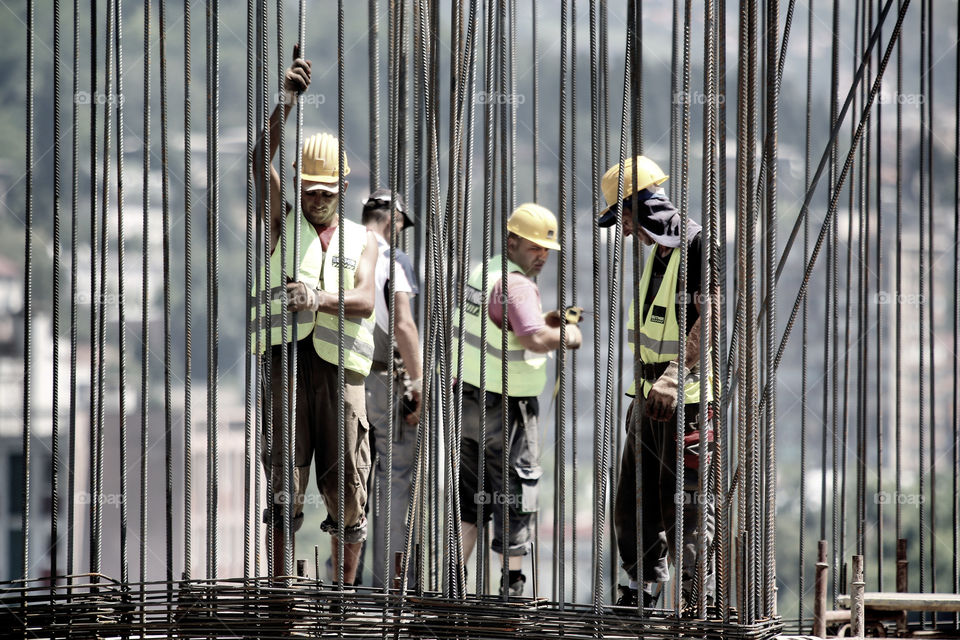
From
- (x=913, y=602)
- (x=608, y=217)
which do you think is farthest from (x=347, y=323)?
(x=913, y=602)

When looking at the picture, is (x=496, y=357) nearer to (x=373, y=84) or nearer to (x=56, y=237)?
(x=373, y=84)

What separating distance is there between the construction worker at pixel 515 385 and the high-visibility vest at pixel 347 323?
2.58 feet

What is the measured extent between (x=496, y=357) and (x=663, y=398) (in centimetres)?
156

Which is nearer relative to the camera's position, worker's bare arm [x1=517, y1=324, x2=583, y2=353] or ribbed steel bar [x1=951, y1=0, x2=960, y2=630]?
ribbed steel bar [x1=951, y1=0, x2=960, y2=630]

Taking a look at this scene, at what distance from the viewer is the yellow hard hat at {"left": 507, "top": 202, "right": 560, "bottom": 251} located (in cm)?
562

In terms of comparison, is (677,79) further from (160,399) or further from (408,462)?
(160,399)

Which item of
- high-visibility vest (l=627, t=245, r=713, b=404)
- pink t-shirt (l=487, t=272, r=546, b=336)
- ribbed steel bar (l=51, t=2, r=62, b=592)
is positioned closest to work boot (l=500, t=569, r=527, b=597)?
pink t-shirt (l=487, t=272, r=546, b=336)

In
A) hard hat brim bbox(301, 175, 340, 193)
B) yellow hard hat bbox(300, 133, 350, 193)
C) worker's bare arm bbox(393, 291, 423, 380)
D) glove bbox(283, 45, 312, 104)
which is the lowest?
worker's bare arm bbox(393, 291, 423, 380)

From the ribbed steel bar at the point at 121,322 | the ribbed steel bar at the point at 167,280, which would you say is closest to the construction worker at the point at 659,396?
the ribbed steel bar at the point at 167,280

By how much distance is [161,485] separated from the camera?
31.7m

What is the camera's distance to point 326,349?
4359 mm

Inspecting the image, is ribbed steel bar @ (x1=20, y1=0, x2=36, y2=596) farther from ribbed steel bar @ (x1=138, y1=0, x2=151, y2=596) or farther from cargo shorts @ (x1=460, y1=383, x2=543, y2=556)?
cargo shorts @ (x1=460, y1=383, x2=543, y2=556)

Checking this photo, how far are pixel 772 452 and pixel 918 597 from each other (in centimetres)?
112

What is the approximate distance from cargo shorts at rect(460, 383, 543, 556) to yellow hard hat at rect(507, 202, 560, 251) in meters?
0.77
